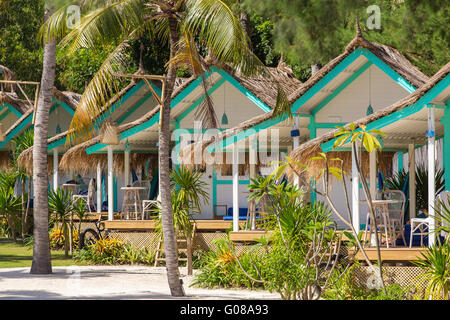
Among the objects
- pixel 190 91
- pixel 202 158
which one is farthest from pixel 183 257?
pixel 190 91

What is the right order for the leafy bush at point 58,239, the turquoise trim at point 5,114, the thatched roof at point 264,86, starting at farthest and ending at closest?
the turquoise trim at point 5,114 → the leafy bush at point 58,239 → the thatched roof at point 264,86

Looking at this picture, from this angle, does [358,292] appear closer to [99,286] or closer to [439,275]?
[439,275]

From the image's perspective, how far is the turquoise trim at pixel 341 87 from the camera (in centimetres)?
1536

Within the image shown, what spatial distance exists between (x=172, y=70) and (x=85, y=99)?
4.99ft

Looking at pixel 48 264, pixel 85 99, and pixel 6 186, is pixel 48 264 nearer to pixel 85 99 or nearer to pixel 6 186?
pixel 85 99

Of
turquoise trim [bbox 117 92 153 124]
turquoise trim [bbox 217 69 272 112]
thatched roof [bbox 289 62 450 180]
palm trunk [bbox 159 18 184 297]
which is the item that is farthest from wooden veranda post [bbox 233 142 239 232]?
turquoise trim [bbox 117 92 153 124]

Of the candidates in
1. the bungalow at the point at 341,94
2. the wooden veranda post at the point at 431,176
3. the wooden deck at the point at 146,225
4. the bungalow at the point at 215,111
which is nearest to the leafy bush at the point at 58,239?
the bungalow at the point at 215,111

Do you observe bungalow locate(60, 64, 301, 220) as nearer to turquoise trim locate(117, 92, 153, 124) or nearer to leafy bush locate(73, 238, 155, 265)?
leafy bush locate(73, 238, 155, 265)

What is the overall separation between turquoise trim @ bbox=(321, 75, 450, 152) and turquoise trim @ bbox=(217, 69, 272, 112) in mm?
4974

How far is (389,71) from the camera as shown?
47.2 ft

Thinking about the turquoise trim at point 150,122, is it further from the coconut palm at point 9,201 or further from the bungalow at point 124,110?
the coconut palm at point 9,201

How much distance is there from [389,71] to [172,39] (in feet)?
15.0

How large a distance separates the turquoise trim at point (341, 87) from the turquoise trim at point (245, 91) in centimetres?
116
